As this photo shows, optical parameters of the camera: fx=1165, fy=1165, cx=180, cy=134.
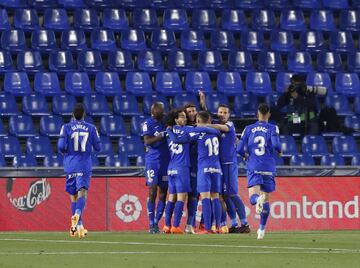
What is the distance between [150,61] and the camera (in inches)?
1022

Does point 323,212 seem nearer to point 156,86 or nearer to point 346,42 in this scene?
point 156,86

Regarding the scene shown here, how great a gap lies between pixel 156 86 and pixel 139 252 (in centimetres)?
1330

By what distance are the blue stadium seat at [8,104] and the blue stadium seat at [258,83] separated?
17.2 ft

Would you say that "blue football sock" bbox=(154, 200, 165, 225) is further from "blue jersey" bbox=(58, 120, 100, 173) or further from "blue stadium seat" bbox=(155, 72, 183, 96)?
"blue stadium seat" bbox=(155, 72, 183, 96)

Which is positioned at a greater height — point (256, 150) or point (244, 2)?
point (244, 2)

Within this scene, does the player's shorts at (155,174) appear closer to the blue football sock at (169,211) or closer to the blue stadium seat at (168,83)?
the blue football sock at (169,211)

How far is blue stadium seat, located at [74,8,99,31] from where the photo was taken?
26.5m

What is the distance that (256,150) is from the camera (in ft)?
53.0

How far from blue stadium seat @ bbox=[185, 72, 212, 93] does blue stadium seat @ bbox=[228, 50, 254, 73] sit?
1001 millimetres

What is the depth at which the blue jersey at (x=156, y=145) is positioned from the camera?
1852 centimetres

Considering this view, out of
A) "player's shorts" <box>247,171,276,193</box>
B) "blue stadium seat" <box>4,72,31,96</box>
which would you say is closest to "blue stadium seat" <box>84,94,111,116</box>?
"blue stadium seat" <box>4,72,31,96</box>

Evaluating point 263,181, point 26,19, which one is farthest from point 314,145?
point 263,181

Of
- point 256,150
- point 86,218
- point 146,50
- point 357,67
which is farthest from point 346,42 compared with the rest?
point 256,150

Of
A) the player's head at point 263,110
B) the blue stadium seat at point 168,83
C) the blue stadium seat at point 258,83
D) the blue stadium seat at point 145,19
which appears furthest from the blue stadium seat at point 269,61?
the player's head at point 263,110
